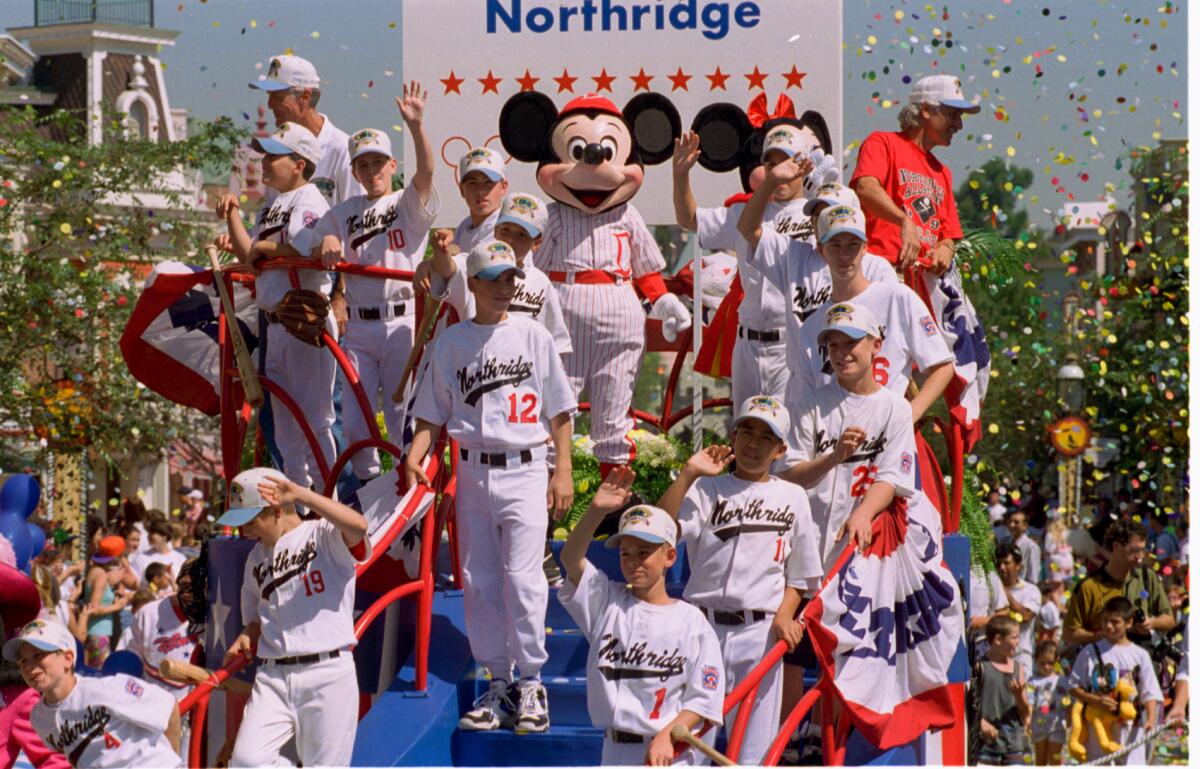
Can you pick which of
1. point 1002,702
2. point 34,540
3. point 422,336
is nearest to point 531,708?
point 422,336

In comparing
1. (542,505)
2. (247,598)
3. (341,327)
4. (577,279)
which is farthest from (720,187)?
(247,598)

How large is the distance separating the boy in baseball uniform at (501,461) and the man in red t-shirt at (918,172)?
2.29m

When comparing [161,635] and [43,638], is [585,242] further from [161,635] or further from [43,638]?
[161,635]

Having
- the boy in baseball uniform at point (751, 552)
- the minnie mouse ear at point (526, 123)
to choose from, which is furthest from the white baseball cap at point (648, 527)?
the minnie mouse ear at point (526, 123)

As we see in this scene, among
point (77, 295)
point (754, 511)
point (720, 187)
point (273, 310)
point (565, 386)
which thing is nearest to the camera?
point (754, 511)

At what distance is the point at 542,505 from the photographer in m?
8.46

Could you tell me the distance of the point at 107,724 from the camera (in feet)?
25.2

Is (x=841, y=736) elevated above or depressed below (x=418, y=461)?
below

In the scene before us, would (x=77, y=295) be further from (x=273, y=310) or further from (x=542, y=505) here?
(x=542, y=505)

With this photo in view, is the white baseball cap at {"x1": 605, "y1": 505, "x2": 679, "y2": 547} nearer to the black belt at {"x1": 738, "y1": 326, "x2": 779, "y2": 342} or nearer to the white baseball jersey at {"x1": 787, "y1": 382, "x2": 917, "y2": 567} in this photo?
the white baseball jersey at {"x1": 787, "y1": 382, "x2": 917, "y2": 567}

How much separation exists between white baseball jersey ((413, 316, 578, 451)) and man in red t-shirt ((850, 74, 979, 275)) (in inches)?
87.3

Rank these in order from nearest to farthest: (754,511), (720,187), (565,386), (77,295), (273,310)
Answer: (754,511) < (565,386) < (273,310) < (720,187) < (77,295)

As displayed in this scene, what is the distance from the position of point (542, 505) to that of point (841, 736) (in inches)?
62.2

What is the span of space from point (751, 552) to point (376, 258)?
3.00m
